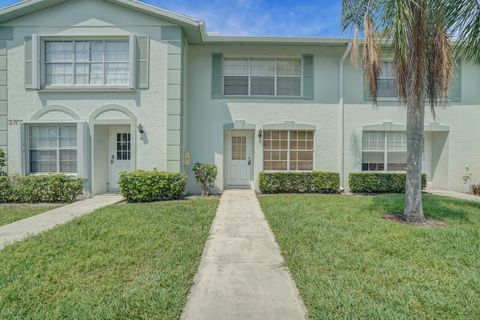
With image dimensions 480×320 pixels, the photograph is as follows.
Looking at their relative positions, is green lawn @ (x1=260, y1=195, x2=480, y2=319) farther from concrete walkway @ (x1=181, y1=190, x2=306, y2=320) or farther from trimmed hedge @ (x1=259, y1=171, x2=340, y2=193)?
trimmed hedge @ (x1=259, y1=171, x2=340, y2=193)

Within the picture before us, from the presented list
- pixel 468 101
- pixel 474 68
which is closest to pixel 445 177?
pixel 468 101

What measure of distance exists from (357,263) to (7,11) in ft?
43.1

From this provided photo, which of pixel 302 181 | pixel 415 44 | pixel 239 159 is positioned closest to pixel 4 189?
pixel 239 159

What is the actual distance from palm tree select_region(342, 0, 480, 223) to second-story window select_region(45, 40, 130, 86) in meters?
7.74

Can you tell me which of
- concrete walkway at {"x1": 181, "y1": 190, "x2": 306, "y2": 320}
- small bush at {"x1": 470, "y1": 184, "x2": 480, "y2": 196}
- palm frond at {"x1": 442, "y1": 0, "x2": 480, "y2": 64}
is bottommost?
concrete walkway at {"x1": 181, "y1": 190, "x2": 306, "y2": 320}

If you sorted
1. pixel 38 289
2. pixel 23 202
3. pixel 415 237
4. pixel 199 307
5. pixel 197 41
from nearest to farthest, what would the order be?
pixel 199 307 → pixel 38 289 → pixel 415 237 → pixel 23 202 → pixel 197 41

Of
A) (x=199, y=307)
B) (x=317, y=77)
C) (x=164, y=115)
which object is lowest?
(x=199, y=307)

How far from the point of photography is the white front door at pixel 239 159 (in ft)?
36.7

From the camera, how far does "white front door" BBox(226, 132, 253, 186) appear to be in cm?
1119

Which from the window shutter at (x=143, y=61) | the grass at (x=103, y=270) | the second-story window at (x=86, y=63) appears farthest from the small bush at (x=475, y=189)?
the second-story window at (x=86, y=63)

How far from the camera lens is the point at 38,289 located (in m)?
3.09

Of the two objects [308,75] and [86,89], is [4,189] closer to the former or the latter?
[86,89]

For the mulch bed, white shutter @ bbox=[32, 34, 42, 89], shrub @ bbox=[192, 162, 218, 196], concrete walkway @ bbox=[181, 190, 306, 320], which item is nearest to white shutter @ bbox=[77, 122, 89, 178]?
white shutter @ bbox=[32, 34, 42, 89]

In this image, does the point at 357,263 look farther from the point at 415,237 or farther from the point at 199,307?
the point at 199,307
